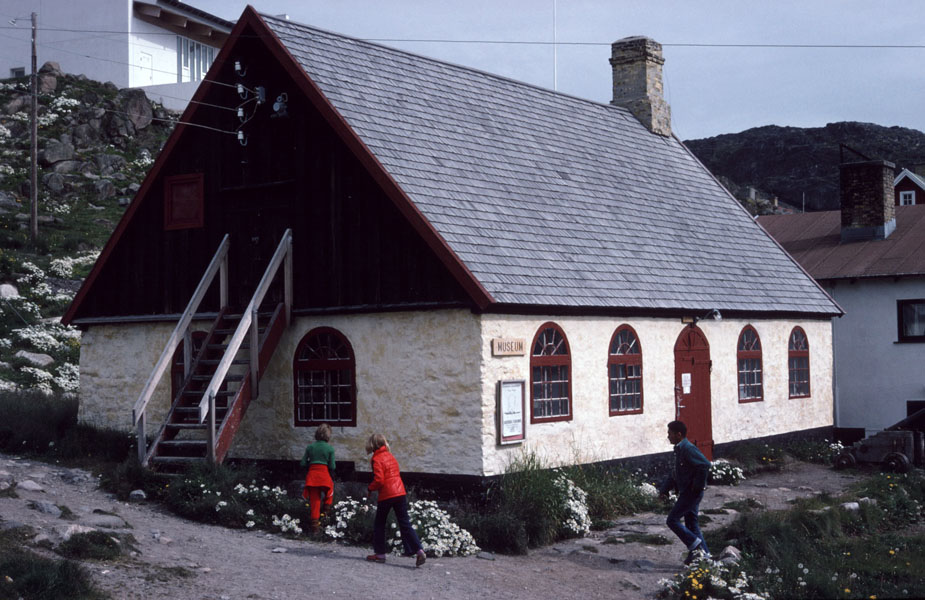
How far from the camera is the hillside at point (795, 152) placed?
99.5 metres

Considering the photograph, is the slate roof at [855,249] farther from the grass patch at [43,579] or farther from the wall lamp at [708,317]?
the grass patch at [43,579]

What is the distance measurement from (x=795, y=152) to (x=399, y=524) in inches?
3962

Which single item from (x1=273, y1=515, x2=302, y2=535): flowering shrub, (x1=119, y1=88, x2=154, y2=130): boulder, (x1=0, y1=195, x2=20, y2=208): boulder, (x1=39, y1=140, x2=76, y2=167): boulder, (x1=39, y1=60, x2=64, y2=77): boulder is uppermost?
(x1=39, y1=60, x2=64, y2=77): boulder

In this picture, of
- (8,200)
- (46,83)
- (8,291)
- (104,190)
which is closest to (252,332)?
(8,291)

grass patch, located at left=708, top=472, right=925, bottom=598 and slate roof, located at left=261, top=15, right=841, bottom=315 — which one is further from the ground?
slate roof, located at left=261, top=15, right=841, bottom=315

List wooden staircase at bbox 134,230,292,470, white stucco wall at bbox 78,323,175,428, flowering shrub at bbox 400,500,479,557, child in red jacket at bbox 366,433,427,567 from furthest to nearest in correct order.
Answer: white stucco wall at bbox 78,323,175,428 < wooden staircase at bbox 134,230,292,470 < flowering shrub at bbox 400,500,479,557 < child in red jacket at bbox 366,433,427,567

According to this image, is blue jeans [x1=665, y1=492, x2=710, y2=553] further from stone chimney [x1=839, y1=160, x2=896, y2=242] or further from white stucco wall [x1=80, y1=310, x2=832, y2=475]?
stone chimney [x1=839, y1=160, x2=896, y2=242]

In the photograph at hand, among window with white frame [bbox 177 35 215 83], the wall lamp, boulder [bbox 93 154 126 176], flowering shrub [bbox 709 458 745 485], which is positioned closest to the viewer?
flowering shrub [bbox 709 458 745 485]

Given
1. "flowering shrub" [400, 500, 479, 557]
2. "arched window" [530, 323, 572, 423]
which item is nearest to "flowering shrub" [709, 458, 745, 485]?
"arched window" [530, 323, 572, 423]

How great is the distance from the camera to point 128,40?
51594mm

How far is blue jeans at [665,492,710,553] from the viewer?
1191cm

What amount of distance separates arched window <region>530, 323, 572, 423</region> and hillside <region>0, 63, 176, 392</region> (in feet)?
46.0

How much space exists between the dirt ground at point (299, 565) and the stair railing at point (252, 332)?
1529mm

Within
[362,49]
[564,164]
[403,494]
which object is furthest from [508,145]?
[403,494]
